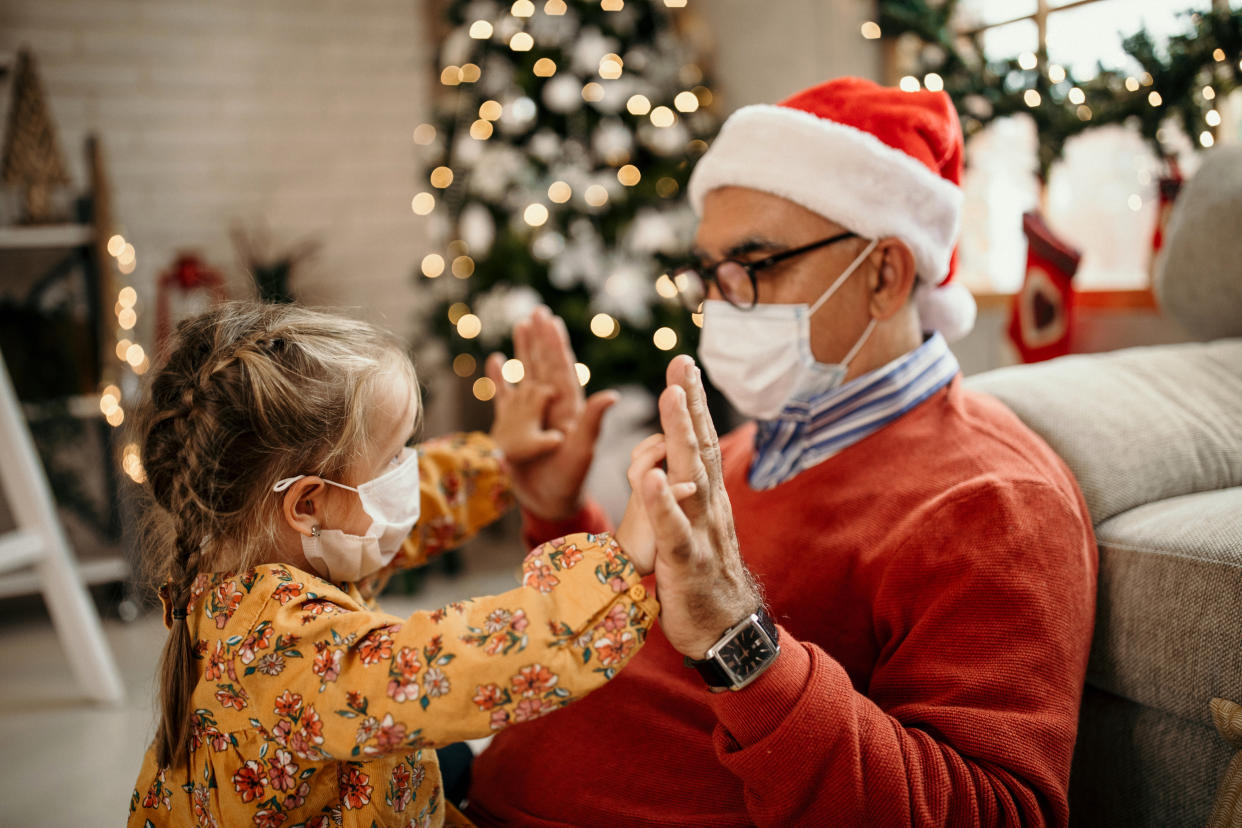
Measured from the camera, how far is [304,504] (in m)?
0.92

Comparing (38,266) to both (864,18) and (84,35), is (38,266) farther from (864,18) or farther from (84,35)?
(864,18)

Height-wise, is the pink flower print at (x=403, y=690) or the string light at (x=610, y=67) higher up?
the string light at (x=610, y=67)

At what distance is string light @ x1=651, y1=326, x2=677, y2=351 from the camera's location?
2965 millimetres

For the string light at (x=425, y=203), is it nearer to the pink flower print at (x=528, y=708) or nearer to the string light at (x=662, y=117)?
the string light at (x=662, y=117)

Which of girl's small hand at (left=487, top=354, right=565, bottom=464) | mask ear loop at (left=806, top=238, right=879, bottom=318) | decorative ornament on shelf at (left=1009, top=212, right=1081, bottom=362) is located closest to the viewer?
mask ear loop at (left=806, top=238, right=879, bottom=318)

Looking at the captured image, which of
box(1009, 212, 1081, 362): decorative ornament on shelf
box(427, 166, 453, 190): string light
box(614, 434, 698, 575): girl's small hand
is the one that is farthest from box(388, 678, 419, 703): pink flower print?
box(427, 166, 453, 190): string light

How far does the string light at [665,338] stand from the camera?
296 cm

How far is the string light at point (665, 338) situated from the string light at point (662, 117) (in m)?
0.71

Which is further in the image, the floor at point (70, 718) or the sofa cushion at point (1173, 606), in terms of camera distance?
the floor at point (70, 718)

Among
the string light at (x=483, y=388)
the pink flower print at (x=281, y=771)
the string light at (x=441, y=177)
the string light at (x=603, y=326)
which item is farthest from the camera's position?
the string light at (x=483, y=388)

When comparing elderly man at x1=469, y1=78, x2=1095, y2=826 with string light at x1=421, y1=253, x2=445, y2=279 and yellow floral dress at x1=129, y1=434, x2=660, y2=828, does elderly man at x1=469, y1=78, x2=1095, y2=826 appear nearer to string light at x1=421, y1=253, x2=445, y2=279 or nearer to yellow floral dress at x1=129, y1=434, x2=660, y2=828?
yellow floral dress at x1=129, y1=434, x2=660, y2=828

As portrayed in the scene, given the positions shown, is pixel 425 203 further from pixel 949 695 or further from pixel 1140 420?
pixel 949 695

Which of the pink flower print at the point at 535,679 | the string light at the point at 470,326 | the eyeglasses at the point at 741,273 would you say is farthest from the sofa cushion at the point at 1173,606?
the string light at the point at 470,326

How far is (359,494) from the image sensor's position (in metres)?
0.93
